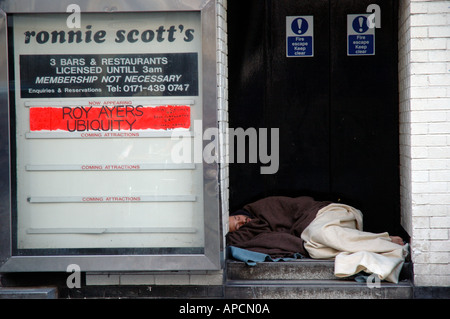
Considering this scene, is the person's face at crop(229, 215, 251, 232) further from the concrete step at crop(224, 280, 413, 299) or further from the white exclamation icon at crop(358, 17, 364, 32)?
the white exclamation icon at crop(358, 17, 364, 32)

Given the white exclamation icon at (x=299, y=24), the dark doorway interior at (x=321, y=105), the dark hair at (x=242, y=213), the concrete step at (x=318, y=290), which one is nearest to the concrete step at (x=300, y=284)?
the concrete step at (x=318, y=290)

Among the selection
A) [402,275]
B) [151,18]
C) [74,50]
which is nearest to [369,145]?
[402,275]

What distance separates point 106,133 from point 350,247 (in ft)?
7.23

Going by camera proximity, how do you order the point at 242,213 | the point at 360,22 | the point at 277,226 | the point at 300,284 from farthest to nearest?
the point at 360,22, the point at 242,213, the point at 277,226, the point at 300,284

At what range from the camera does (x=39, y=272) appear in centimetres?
459

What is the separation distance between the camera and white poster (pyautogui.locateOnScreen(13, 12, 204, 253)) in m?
4.46

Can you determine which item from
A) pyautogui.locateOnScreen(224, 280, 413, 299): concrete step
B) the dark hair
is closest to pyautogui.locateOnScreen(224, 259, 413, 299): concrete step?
pyautogui.locateOnScreen(224, 280, 413, 299): concrete step

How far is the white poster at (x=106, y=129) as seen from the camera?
14.6 ft

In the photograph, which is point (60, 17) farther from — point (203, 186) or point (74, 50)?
point (203, 186)

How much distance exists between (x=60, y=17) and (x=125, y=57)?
1.92ft

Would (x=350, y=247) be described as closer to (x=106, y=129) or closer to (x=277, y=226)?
(x=277, y=226)

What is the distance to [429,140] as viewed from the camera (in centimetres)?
445

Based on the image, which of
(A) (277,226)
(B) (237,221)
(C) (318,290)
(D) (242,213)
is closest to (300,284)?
(C) (318,290)

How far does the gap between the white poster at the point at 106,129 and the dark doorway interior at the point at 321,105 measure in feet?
4.71
